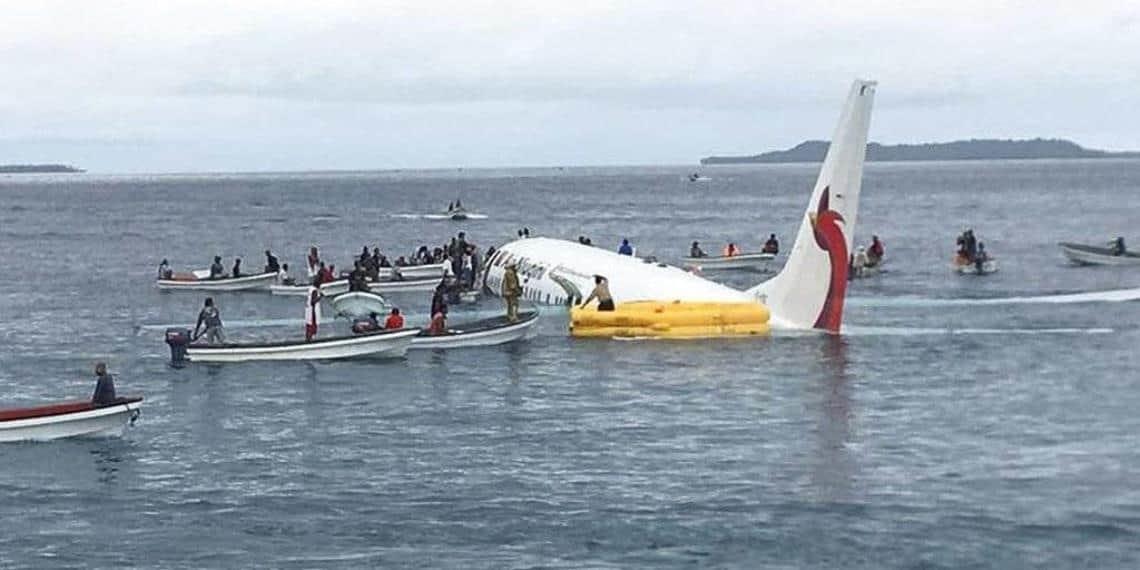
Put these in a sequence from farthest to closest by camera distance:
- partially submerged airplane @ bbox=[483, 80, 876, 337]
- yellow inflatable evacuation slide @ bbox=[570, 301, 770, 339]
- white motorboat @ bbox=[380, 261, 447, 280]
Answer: white motorboat @ bbox=[380, 261, 447, 280] < yellow inflatable evacuation slide @ bbox=[570, 301, 770, 339] < partially submerged airplane @ bbox=[483, 80, 876, 337]

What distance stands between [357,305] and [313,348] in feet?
25.2

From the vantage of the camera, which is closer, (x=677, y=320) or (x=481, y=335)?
(x=677, y=320)

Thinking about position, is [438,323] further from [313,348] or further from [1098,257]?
[1098,257]

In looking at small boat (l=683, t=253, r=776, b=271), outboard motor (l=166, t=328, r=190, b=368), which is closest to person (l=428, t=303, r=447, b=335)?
outboard motor (l=166, t=328, r=190, b=368)

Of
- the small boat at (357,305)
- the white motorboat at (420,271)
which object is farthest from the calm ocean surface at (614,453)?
the white motorboat at (420,271)

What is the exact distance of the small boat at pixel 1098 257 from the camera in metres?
90.2

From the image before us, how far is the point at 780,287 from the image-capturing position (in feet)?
182

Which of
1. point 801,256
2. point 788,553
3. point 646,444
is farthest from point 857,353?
point 788,553

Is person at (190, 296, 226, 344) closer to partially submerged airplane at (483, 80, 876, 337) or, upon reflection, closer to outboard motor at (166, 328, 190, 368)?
outboard motor at (166, 328, 190, 368)

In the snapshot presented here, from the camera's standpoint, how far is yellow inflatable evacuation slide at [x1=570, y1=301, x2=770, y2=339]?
181 ft

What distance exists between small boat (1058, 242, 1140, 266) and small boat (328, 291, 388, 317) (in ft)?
148

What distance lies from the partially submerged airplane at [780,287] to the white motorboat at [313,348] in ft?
25.0

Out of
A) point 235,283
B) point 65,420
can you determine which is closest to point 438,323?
point 65,420

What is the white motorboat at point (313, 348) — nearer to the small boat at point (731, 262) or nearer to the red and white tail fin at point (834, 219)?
the red and white tail fin at point (834, 219)
